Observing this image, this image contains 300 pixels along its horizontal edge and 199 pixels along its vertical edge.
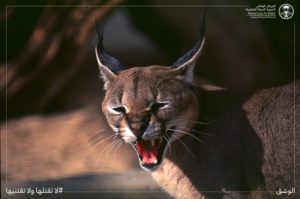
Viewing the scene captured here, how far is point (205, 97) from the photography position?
4.76 metres

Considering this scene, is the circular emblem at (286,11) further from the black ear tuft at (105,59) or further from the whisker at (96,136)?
the whisker at (96,136)

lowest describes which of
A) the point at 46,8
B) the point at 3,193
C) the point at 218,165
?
the point at 3,193

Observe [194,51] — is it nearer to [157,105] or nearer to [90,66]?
[157,105]

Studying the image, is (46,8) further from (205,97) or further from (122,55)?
(205,97)

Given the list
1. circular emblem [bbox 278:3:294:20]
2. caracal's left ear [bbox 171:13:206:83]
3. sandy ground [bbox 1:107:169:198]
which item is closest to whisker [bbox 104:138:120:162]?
sandy ground [bbox 1:107:169:198]

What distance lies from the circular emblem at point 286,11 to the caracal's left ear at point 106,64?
1.15 metres

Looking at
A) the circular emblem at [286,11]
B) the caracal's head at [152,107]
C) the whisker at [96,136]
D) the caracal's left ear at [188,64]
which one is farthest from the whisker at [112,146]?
the circular emblem at [286,11]

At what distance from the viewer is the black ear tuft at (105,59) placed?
15.9ft

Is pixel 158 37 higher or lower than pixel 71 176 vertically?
higher

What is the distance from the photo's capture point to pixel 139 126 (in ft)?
14.3

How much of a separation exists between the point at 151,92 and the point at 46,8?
3.89 feet

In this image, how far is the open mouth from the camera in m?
4.51

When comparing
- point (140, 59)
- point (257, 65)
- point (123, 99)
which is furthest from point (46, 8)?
point (257, 65)

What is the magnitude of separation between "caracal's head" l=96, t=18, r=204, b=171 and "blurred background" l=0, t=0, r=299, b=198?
0.27m
